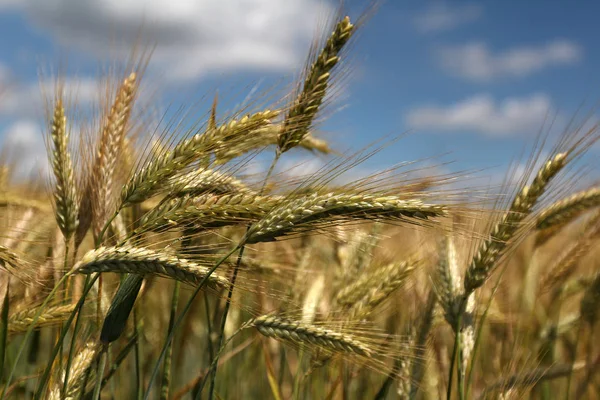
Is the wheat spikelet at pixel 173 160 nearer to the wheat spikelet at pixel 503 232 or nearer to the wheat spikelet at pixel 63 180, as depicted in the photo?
the wheat spikelet at pixel 63 180

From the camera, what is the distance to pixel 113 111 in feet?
7.00

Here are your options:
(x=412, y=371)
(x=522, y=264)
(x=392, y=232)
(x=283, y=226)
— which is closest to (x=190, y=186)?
(x=283, y=226)

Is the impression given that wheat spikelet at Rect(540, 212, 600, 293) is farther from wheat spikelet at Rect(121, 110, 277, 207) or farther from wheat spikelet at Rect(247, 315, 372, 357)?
wheat spikelet at Rect(121, 110, 277, 207)

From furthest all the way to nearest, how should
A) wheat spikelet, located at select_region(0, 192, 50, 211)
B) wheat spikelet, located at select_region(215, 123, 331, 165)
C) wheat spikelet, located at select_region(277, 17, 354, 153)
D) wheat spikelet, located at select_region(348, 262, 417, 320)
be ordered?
wheat spikelet, located at select_region(0, 192, 50, 211)
wheat spikelet, located at select_region(348, 262, 417, 320)
wheat spikelet, located at select_region(277, 17, 354, 153)
wheat spikelet, located at select_region(215, 123, 331, 165)

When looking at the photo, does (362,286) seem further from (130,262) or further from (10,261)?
(10,261)

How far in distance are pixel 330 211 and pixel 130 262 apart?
1.65 ft

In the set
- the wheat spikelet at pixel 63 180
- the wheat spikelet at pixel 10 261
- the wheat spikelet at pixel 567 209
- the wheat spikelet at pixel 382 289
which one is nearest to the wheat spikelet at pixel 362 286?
the wheat spikelet at pixel 382 289

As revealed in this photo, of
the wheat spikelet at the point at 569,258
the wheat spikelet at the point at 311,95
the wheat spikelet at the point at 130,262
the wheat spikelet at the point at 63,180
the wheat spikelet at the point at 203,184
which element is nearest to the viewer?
the wheat spikelet at the point at 130,262

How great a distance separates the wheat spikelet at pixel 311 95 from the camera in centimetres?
213

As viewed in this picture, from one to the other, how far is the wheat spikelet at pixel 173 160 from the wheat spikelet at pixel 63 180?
357mm

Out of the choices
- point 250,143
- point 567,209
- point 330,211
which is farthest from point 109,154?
point 567,209

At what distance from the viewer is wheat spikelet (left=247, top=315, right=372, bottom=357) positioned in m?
1.81

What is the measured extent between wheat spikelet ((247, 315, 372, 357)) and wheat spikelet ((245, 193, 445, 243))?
0.31 m

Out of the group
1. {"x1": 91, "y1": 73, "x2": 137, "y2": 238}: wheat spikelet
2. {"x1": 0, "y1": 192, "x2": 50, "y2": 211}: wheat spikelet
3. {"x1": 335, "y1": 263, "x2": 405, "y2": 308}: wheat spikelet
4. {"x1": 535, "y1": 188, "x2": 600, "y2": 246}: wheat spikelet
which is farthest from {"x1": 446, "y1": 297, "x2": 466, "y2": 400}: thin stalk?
{"x1": 0, "y1": 192, "x2": 50, "y2": 211}: wheat spikelet
